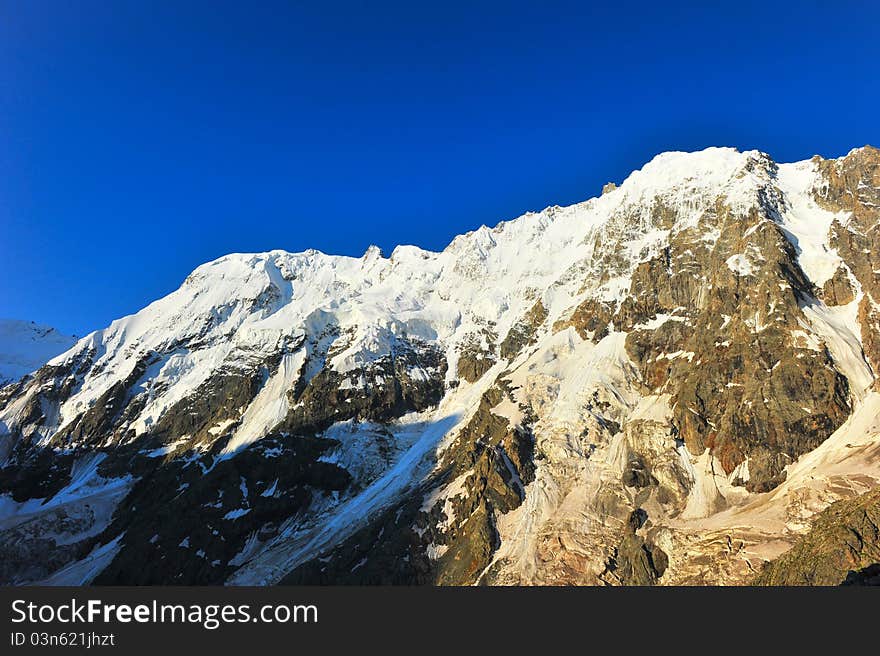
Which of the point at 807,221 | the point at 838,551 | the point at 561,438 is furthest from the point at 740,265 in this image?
the point at 838,551

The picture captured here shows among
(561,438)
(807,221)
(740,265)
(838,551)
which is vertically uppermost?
(807,221)

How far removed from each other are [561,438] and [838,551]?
71184 mm

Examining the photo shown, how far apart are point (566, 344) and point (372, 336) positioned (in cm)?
7694

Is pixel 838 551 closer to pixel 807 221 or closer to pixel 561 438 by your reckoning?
pixel 561 438

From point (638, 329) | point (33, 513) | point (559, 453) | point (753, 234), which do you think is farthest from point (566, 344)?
point (33, 513)

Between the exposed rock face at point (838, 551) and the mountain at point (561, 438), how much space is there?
1759 centimetres

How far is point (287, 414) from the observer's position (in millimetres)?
170625

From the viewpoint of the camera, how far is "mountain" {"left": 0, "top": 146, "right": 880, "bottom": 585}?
9944 centimetres

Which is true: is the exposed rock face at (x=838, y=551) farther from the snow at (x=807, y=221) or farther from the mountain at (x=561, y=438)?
the snow at (x=807, y=221)

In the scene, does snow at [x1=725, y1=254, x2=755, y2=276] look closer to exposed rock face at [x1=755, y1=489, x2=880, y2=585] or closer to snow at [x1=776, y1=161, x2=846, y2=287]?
snow at [x1=776, y1=161, x2=846, y2=287]

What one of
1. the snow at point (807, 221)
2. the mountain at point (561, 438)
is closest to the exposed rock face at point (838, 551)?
the mountain at point (561, 438)

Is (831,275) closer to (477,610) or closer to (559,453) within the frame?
(559,453)

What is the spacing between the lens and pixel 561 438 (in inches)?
4914

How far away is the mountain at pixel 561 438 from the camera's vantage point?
99.4m
